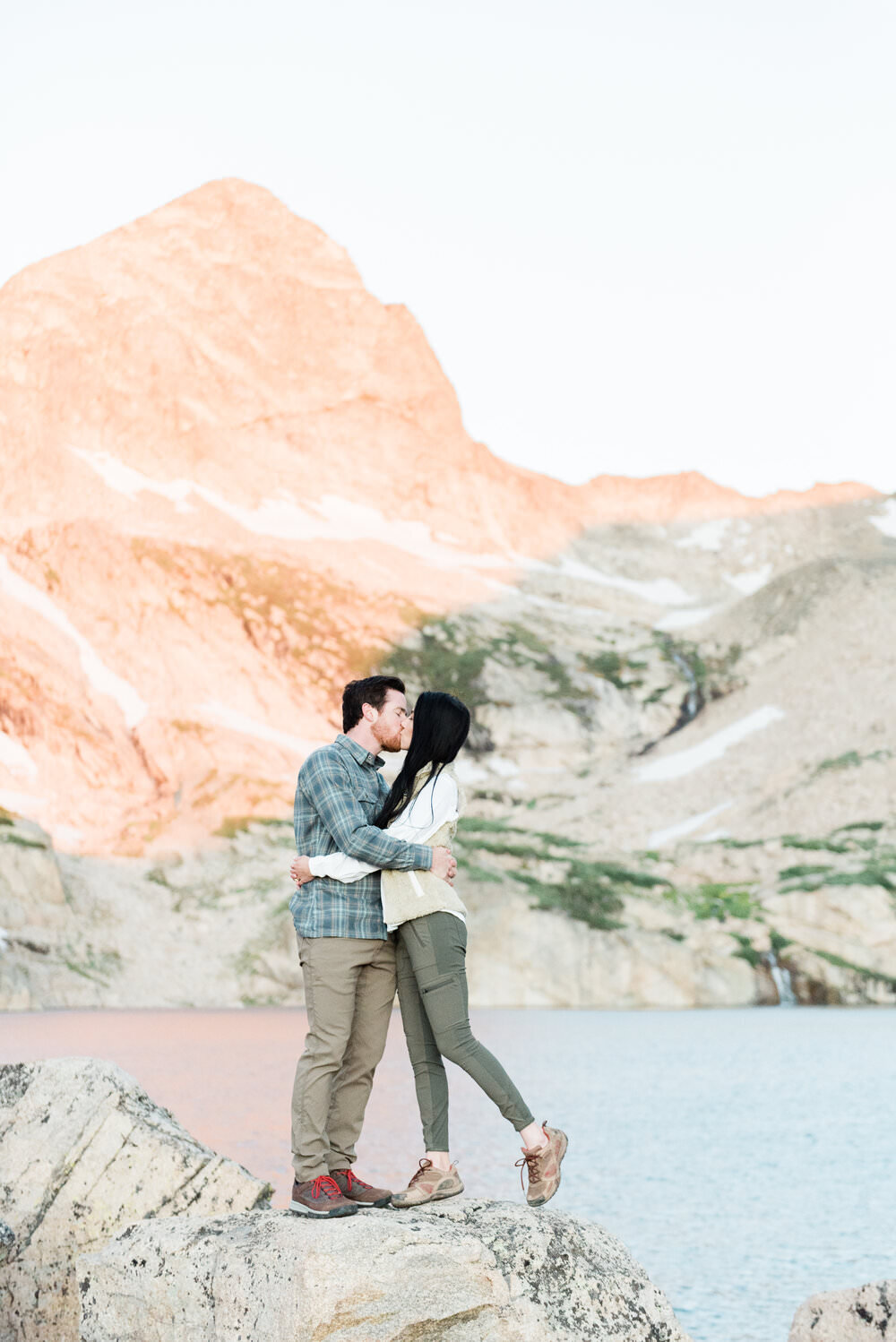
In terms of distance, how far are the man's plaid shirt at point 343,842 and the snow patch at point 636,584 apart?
140 m

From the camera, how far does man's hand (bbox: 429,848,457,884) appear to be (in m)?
6.34

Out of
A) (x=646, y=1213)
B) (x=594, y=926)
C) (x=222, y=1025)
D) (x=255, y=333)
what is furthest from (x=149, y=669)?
(x=646, y=1213)

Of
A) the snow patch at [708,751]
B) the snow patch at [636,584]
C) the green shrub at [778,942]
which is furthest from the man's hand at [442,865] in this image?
the snow patch at [636,584]

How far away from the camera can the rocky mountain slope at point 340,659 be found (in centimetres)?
5912

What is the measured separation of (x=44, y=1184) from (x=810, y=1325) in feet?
12.5

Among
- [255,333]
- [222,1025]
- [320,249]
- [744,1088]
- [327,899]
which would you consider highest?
[320,249]

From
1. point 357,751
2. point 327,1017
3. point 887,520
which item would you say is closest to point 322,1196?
point 327,1017

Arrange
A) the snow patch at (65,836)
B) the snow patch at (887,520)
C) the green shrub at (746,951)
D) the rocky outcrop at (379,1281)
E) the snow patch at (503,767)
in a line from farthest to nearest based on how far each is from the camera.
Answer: the snow patch at (887,520), the snow patch at (503,767), the snow patch at (65,836), the green shrub at (746,951), the rocky outcrop at (379,1281)

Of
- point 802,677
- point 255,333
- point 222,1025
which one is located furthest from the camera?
point 255,333

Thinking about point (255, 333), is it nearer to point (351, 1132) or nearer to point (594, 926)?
point (594, 926)

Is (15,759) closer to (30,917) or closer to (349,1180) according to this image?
(30,917)

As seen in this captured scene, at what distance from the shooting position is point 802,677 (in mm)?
105188

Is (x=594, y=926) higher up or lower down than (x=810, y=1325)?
lower down

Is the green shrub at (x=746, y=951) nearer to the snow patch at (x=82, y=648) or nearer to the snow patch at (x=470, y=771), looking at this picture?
the snow patch at (x=82, y=648)
